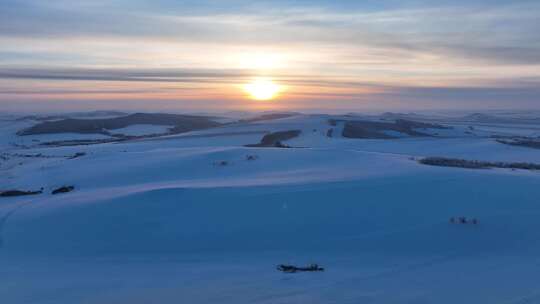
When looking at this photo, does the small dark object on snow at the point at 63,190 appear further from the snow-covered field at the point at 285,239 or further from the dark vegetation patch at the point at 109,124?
the dark vegetation patch at the point at 109,124

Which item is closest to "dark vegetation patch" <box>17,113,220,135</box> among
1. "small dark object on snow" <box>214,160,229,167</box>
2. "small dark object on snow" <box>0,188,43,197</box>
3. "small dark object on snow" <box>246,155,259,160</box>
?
"small dark object on snow" <box>246,155,259,160</box>

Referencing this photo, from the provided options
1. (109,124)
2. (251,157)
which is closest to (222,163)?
(251,157)

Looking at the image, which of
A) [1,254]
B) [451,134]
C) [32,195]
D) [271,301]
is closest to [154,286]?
[271,301]

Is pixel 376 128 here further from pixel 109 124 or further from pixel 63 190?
pixel 63 190

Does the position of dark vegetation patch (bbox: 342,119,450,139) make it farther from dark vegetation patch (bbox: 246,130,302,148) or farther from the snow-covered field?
the snow-covered field

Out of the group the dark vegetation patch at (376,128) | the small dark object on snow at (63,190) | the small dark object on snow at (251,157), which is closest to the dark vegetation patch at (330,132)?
the dark vegetation patch at (376,128)

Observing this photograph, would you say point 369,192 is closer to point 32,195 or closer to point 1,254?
point 1,254
